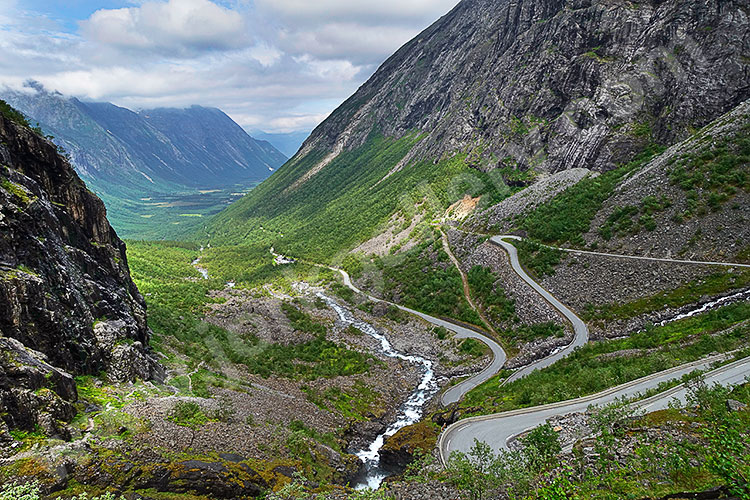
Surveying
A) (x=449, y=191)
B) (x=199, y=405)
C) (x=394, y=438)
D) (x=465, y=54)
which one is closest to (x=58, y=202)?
(x=199, y=405)

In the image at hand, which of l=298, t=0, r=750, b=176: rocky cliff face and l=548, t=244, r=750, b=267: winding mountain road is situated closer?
l=548, t=244, r=750, b=267: winding mountain road

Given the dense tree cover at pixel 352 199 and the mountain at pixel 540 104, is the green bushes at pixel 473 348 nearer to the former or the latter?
the mountain at pixel 540 104

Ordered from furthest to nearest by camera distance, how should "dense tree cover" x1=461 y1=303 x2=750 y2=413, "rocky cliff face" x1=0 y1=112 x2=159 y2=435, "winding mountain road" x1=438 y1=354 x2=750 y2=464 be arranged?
1. "dense tree cover" x1=461 y1=303 x2=750 y2=413
2. "winding mountain road" x1=438 y1=354 x2=750 y2=464
3. "rocky cliff face" x1=0 y1=112 x2=159 y2=435

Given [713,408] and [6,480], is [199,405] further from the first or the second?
[713,408]

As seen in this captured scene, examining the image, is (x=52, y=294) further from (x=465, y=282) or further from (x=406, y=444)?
(x=465, y=282)

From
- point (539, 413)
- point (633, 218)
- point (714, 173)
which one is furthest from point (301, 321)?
point (714, 173)

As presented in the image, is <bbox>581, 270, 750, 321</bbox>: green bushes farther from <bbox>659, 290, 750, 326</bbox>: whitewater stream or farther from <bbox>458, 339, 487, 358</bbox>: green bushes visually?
<bbox>458, 339, 487, 358</bbox>: green bushes

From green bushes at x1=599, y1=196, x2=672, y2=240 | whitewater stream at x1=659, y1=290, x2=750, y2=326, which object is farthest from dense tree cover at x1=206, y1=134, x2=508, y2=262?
whitewater stream at x1=659, y1=290, x2=750, y2=326
